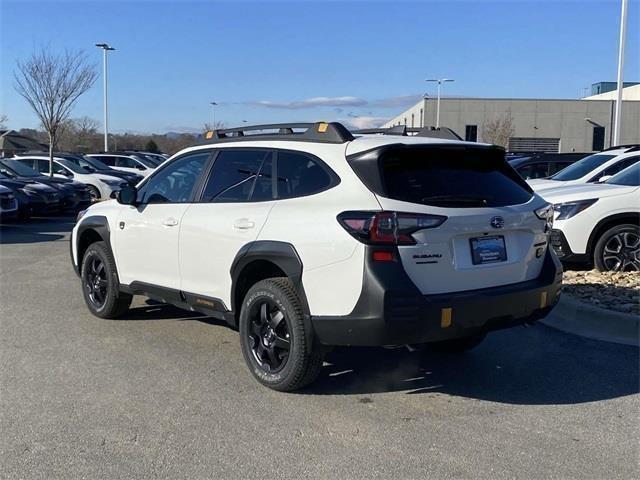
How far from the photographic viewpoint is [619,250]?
313 inches

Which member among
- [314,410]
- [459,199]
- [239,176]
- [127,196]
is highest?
[239,176]

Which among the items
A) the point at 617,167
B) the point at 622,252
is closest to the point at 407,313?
the point at 622,252

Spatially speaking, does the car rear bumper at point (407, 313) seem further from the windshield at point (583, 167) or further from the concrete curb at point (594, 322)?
the windshield at point (583, 167)

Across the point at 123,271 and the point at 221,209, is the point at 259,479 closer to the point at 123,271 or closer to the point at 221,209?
the point at 221,209

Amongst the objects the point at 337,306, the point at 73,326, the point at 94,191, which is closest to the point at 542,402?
the point at 337,306

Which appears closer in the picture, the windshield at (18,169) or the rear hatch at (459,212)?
the rear hatch at (459,212)

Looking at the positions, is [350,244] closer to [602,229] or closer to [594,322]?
[594,322]

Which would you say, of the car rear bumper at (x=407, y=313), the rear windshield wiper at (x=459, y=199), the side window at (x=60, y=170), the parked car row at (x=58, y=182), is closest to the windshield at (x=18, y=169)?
the parked car row at (x=58, y=182)

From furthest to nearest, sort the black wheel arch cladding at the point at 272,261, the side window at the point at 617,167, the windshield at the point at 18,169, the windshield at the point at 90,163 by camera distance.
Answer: the windshield at the point at 90,163 → the windshield at the point at 18,169 → the side window at the point at 617,167 → the black wheel arch cladding at the point at 272,261

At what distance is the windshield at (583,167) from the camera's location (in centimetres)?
1113

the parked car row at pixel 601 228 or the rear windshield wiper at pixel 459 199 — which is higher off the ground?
the rear windshield wiper at pixel 459 199

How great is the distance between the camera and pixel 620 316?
5.95 meters

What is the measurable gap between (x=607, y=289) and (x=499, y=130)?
52.1 meters

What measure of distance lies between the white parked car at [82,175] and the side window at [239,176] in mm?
15994
